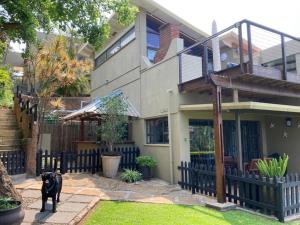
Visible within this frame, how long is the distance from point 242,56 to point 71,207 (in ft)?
21.2

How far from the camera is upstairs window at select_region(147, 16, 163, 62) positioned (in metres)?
14.8

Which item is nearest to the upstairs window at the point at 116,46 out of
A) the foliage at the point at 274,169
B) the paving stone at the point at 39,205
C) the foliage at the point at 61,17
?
the foliage at the point at 61,17

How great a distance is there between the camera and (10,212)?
4.82 metres

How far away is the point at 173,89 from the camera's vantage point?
447 inches

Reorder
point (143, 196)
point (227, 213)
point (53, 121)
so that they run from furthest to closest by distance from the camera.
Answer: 1. point (53, 121)
2. point (143, 196)
3. point (227, 213)

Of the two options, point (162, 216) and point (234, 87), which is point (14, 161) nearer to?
point (162, 216)

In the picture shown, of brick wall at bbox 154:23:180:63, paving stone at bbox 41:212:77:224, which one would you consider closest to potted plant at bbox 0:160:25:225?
paving stone at bbox 41:212:77:224

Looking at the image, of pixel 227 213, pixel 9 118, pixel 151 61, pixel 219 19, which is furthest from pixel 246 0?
pixel 9 118

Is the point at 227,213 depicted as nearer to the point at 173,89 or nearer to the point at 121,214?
the point at 121,214

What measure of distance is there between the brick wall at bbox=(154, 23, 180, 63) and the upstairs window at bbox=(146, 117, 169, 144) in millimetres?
3333

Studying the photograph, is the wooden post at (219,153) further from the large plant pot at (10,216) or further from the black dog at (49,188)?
the large plant pot at (10,216)

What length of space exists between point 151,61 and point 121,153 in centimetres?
530

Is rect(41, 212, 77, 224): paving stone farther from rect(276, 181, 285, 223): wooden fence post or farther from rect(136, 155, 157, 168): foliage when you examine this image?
rect(136, 155, 157, 168): foliage

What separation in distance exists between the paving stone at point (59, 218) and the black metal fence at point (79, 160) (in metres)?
4.85
